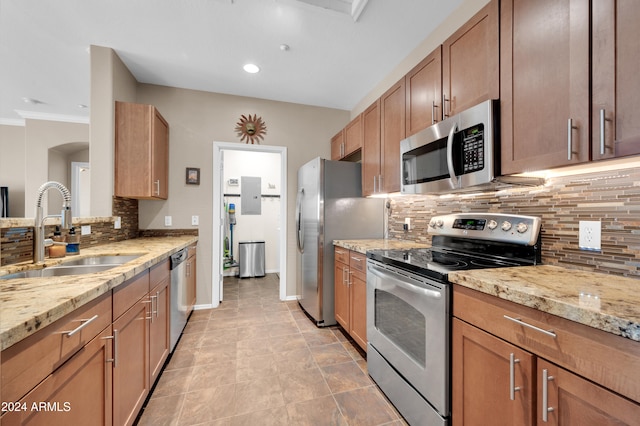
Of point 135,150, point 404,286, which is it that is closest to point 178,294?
point 135,150

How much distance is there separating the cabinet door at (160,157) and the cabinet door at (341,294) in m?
1.99

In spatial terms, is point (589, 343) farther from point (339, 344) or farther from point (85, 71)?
point (85, 71)

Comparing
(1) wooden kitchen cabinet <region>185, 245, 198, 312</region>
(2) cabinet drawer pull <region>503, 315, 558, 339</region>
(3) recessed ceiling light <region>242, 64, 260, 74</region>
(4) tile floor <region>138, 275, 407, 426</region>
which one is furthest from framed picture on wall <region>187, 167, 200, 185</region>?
(2) cabinet drawer pull <region>503, 315, 558, 339</region>

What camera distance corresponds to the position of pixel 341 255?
2.50m

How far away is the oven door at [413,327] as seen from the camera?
1.21m

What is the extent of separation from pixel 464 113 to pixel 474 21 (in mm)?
515

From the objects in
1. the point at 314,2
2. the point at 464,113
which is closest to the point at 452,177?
the point at 464,113

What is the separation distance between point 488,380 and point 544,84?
124cm

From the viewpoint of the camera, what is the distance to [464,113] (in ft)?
4.77

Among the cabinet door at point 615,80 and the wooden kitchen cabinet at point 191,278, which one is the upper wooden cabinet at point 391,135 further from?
the wooden kitchen cabinet at point 191,278

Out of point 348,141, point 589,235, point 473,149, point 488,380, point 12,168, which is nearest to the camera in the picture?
point 488,380

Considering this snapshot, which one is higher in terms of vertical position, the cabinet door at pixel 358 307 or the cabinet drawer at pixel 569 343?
the cabinet drawer at pixel 569 343

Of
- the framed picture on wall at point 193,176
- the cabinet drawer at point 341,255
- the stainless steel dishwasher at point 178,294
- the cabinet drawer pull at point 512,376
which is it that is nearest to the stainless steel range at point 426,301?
the cabinet drawer pull at point 512,376

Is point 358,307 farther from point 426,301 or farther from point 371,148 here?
point 371,148
